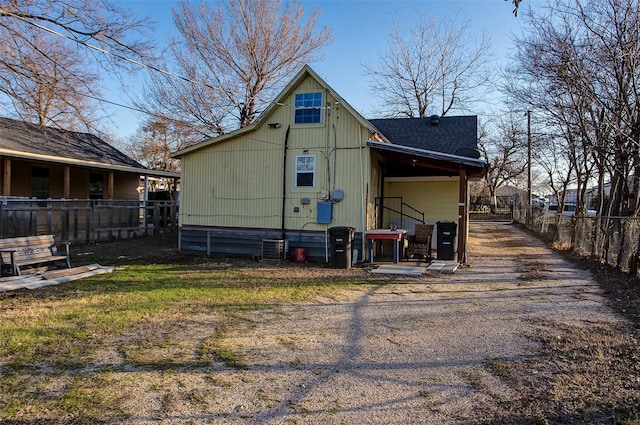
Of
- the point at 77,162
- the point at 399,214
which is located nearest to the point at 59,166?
the point at 77,162

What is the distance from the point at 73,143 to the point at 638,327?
19.9 m

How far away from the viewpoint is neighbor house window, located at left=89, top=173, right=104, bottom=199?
19766 millimetres

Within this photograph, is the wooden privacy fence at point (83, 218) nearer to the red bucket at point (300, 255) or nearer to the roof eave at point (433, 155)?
the red bucket at point (300, 255)

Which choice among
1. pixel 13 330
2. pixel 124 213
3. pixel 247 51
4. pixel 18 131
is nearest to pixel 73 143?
pixel 18 131

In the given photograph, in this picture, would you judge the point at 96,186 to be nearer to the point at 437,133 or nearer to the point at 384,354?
the point at 437,133

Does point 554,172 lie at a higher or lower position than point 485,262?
higher

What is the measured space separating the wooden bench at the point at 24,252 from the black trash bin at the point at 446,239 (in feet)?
30.1

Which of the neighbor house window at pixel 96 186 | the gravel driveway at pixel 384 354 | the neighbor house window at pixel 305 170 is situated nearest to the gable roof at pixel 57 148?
the neighbor house window at pixel 96 186

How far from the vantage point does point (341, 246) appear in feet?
36.8

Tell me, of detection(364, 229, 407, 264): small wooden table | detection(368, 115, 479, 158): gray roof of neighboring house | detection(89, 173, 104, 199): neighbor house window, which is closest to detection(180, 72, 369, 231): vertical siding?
detection(364, 229, 407, 264): small wooden table

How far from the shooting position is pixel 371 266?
1150 cm

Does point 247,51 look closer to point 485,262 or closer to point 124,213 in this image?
point 124,213

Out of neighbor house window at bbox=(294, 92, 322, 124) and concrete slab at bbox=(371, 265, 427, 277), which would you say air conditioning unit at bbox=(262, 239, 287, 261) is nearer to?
concrete slab at bbox=(371, 265, 427, 277)

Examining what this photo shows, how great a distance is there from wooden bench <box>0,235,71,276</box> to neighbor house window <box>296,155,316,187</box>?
20.4 feet
